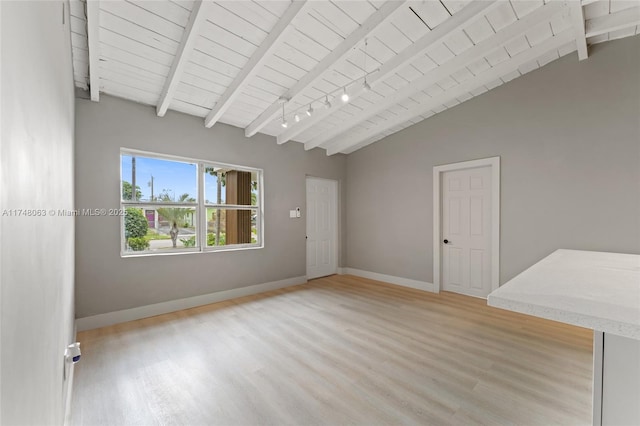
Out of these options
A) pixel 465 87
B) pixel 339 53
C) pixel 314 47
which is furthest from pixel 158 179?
pixel 465 87

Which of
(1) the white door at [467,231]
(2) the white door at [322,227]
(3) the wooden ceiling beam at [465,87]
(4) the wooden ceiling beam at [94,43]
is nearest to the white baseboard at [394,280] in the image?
(1) the white door at [467,231]

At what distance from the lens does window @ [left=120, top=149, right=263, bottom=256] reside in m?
3.36

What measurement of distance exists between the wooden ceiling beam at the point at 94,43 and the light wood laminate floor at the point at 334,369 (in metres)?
2.52

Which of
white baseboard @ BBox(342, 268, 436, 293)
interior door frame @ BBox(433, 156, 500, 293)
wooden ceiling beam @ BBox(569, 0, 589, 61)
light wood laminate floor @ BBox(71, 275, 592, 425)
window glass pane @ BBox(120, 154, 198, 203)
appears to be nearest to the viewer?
light wood laminate floor @ BBox(71, 275, 592, 425)

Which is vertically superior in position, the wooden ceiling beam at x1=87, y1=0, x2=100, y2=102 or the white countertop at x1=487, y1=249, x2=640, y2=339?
→ the wooden ceiling beam at x1=87, y1=0, x2=100, y2=102

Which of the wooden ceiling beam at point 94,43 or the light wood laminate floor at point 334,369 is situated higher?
the wooden ceiling beam at point 94,43

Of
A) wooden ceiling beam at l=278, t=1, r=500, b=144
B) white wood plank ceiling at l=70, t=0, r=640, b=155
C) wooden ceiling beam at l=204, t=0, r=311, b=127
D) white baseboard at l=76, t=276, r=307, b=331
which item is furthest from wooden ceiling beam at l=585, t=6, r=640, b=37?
white baseboard at l=76, t=276, r=307, b=331

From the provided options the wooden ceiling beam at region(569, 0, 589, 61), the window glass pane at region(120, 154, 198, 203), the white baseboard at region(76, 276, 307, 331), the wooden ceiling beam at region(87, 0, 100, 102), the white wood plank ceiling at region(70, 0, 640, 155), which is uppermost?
the wooden ceiling beam at region(569, 0, 589, 61)

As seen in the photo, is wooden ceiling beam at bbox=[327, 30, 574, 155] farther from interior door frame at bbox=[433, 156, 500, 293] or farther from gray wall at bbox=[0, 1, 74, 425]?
gray wall at bbox=[0, 1, 74, 425]

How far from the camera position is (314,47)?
8.56 feet

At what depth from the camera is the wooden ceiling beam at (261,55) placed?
6.89 feet

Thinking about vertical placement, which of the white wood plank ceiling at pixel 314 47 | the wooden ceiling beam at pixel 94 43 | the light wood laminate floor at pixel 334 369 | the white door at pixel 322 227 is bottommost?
the light wood laminate floor at pixel 334 369

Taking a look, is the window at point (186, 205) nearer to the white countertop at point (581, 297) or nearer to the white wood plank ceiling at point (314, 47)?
the white wood plank ceiling at point (314, 47)

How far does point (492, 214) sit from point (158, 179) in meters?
4.53
